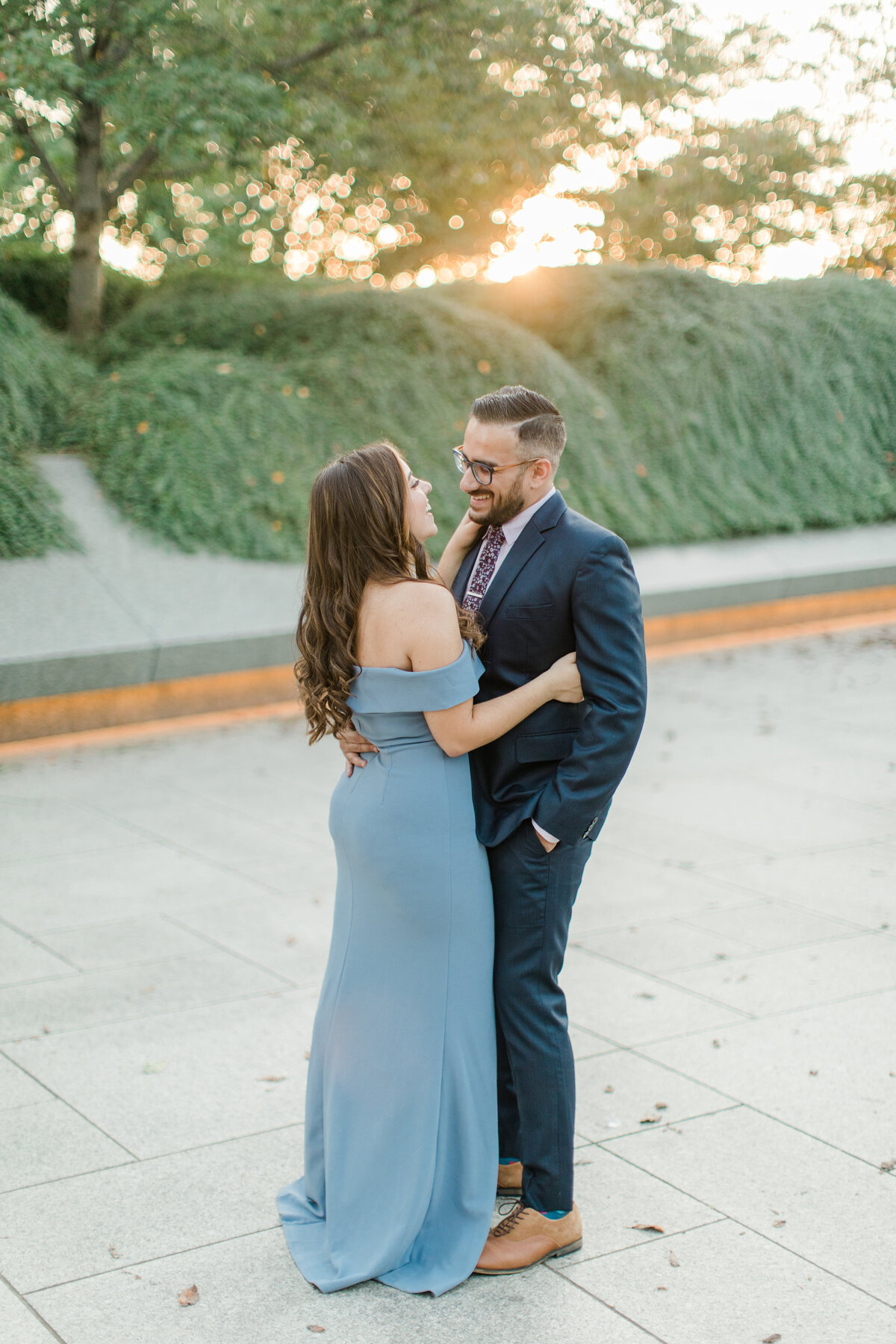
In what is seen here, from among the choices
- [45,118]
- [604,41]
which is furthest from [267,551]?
[604,41]

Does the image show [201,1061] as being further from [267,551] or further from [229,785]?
[267,551]

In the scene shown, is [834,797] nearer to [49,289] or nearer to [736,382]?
[736,382]

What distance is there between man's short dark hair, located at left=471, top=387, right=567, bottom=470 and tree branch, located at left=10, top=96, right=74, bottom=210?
9.35 meters

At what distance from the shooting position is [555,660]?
306cm

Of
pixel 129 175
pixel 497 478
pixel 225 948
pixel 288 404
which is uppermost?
pixel 129 175

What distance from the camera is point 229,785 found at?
25.1 feet

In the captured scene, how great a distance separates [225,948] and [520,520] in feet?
8.99

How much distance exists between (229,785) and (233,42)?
746 centimetres

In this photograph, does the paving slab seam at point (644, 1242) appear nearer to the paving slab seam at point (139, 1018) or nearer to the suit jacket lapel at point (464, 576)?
the paving slab seam at point (139, 1018)

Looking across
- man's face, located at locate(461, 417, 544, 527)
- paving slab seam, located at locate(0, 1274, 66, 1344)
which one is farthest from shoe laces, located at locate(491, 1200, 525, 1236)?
man's face, located at locate(461, 417, 544, 527)

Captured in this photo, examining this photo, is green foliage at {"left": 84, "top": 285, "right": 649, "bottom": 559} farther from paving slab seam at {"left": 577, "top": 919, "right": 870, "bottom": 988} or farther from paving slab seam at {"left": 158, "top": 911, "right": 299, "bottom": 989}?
paving slab seam at {"left": 577, "top": 919, "right": 870, "bottom": 988}

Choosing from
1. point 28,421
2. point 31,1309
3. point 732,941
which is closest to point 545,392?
point 28,421

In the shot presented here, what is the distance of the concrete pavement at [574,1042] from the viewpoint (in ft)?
9.48

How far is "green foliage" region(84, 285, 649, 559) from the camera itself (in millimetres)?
10430
